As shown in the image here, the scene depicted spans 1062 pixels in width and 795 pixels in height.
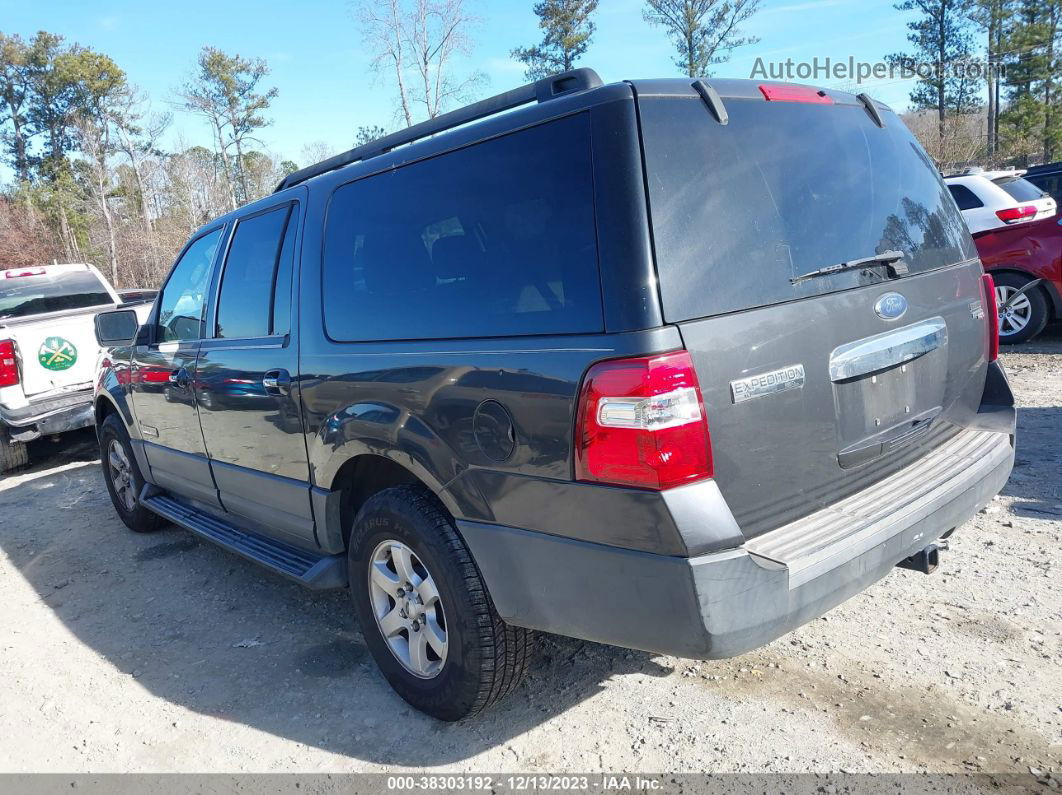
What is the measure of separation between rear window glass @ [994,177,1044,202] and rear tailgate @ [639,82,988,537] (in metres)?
7.62

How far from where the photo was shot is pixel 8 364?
6.83 m

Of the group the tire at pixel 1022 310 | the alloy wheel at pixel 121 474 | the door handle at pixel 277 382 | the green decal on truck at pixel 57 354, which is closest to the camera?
the door handle at pixel 277 382

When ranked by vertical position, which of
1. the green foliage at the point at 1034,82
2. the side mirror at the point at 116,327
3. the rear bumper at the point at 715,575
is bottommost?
the rear bumper at the point at 715,575

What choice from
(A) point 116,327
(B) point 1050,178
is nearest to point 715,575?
(A) point 116,327

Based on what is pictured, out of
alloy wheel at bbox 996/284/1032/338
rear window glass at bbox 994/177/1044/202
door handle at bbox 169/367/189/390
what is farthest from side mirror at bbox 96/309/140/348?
rear window glass at bbox 994/177/1044/202

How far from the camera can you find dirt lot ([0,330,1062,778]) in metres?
2.49

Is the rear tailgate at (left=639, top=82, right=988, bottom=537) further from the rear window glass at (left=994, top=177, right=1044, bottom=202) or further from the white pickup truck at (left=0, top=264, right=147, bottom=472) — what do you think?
the rear window glass at (left=994, top=177, right=1044, bottom=202)

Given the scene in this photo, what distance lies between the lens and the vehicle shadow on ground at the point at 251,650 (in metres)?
2.79

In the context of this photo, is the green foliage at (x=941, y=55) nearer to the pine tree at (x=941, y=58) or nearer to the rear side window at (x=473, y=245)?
the pine tree at (x=941, y=58)

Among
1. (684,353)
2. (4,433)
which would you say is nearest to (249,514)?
(684,353)

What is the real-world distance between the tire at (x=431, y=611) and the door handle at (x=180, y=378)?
1.70m

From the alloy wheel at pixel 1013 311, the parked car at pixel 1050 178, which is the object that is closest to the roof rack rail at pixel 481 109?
the alloy wheel at pixel 1013 311

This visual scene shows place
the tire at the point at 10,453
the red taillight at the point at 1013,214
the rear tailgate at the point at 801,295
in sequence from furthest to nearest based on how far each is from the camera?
1. the red taillight at the point at 1013,214
2. the tire at the point at 10,453
3. the rear tailgate at the point at 801,295

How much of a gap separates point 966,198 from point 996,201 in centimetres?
33
